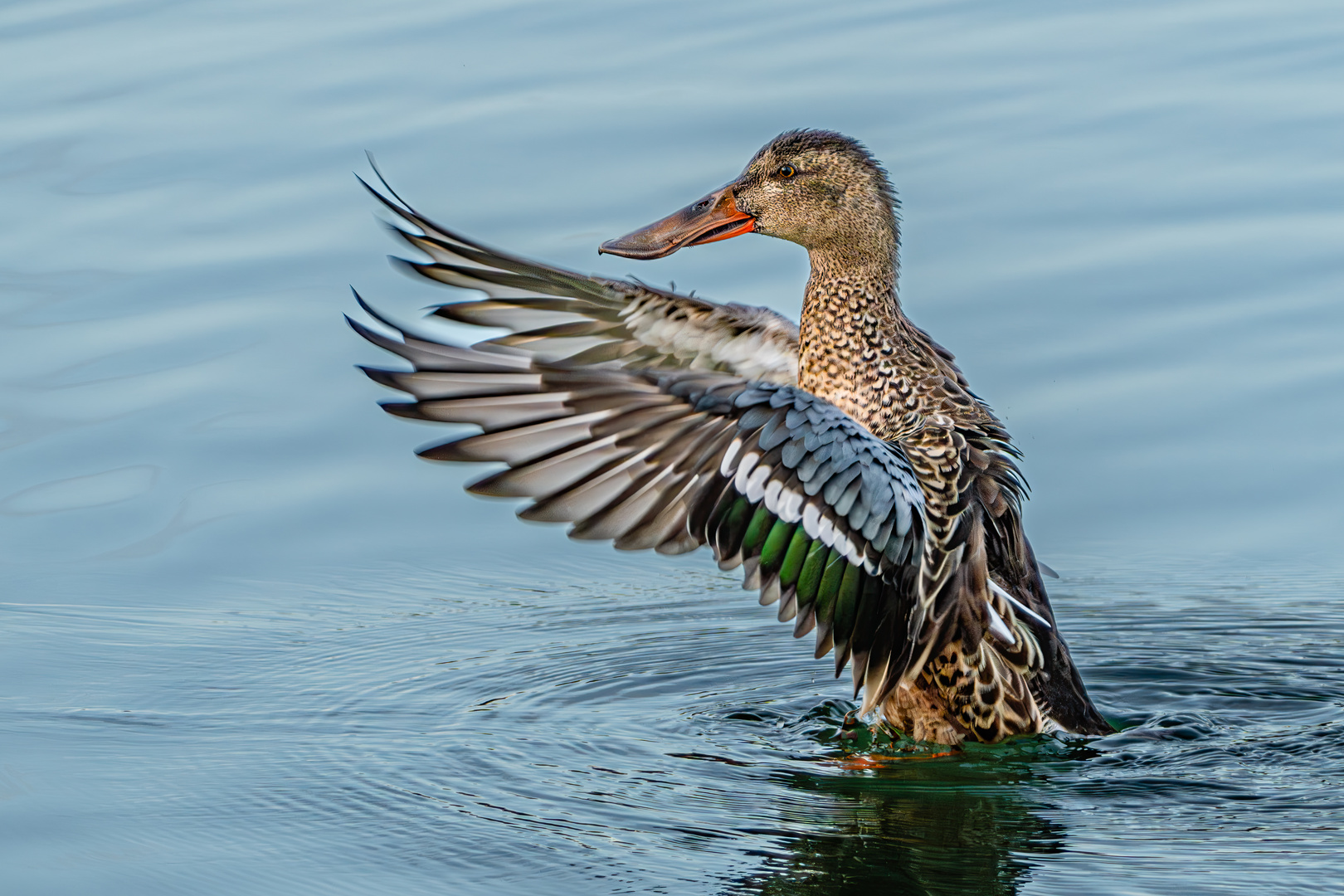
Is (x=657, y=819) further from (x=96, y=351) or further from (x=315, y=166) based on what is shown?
(x=315, y=166)

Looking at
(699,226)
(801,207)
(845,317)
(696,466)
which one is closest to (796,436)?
(696,466)

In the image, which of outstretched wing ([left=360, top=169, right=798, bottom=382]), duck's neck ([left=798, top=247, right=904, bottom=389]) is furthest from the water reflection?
outstretched wing ([left=360, top=169, right=798, bottom=382])

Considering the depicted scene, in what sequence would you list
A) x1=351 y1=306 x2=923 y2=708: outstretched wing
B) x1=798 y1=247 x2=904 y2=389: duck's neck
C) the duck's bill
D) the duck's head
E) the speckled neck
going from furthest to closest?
the duck's bill, the duck's head, x1=798 y1=247 x2=904 y2=389: duck's neck, the speckled neck, x1=351 y1=306 x2=923 y2=708: outstretched wing

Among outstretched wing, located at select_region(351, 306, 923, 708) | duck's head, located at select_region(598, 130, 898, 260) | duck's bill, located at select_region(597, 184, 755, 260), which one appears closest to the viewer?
outstretched wing, located at select_region(351, 306, 923, 708)

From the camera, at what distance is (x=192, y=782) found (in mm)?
5152

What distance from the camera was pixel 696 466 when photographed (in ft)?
16.5

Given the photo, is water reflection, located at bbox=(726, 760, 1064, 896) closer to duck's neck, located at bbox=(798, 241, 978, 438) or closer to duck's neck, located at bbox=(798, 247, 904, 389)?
duck's neck, located at bbox=(798, 241, 978, 438)

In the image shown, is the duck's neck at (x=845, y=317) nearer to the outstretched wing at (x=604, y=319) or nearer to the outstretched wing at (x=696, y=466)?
the outstretched wing at (x=604, y=319)

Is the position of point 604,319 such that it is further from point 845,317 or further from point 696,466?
point 696,466

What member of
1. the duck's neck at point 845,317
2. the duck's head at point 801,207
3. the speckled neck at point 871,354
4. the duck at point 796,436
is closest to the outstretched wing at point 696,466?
the duck at point 796,436

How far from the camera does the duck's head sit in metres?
6.30

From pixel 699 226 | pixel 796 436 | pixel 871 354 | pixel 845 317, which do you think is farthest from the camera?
pixel 699 226

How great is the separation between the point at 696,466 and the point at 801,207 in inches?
64.2

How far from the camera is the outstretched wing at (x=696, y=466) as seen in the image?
16.0 feet
